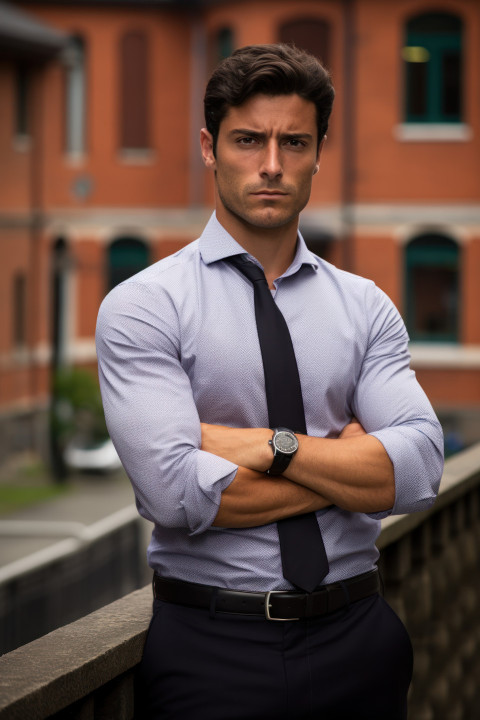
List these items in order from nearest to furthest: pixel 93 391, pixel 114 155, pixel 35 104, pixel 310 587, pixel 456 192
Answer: pixel 310 587, pixel 93 391, pixel 456 192, pixel 35 104, pixel 114 155

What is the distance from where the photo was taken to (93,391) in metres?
20.8

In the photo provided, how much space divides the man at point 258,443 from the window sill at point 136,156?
78.3 ft

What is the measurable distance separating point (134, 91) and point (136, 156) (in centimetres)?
139

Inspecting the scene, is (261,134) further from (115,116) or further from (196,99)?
(115,116)

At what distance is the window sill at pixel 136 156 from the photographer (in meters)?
26.1

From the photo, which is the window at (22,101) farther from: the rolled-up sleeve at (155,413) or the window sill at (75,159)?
the rolled-up sleeve at (155,413)

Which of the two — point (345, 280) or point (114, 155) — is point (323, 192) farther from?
point (345, 280)

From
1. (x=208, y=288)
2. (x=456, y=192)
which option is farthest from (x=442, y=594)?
(x=456, y=192)

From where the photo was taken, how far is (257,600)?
2301 millimetres

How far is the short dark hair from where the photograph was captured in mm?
2420

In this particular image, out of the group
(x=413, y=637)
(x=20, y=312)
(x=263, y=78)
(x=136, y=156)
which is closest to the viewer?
(x=263, y=78)

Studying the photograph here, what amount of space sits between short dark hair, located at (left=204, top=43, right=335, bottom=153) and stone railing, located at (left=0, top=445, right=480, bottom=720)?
1.05 meters

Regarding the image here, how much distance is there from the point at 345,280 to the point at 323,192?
68.3ft

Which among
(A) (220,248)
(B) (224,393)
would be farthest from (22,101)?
(B) (224,393)
